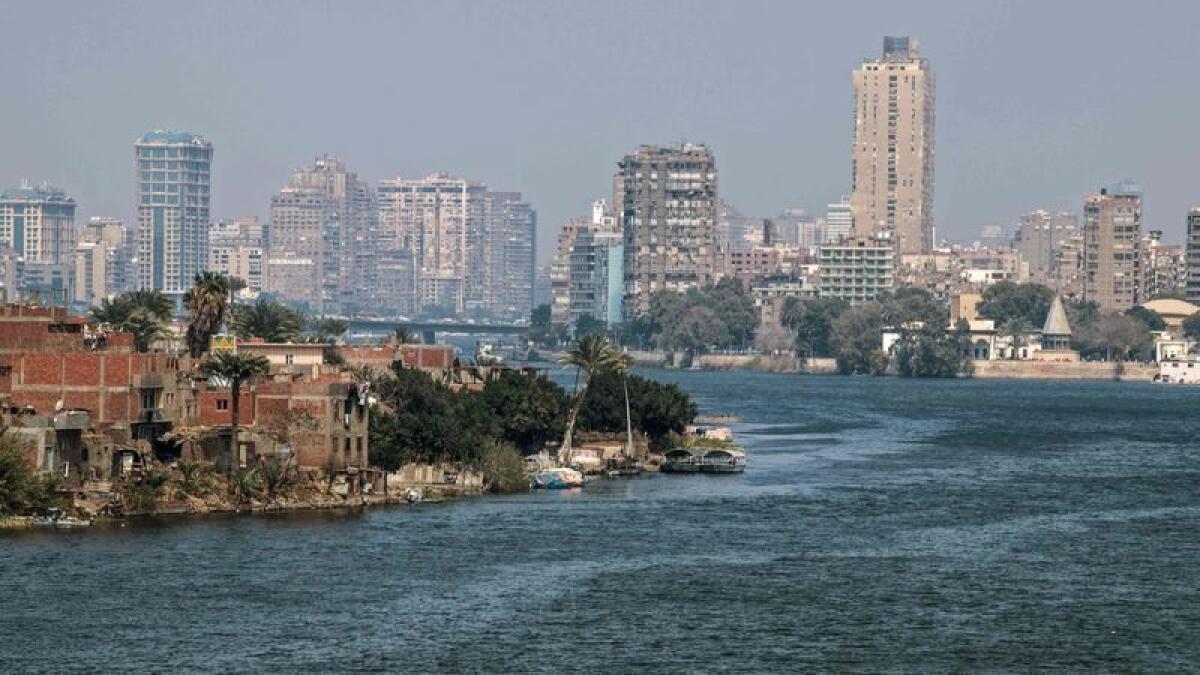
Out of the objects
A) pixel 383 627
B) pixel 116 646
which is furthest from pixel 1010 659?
pixel 116 646

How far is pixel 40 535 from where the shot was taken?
84812 mm

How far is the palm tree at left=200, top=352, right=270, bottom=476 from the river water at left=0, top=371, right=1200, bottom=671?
15.1 ft

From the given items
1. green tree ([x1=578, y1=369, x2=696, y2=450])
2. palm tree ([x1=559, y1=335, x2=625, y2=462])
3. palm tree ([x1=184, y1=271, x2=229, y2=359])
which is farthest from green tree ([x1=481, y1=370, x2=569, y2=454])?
palm tree ([x1=184, y1=271, x2=229, y2=359])

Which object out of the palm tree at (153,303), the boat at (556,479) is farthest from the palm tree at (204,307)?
the boat at (556,479)

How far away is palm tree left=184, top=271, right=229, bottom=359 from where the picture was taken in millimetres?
113062

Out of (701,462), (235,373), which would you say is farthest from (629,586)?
(701,462)

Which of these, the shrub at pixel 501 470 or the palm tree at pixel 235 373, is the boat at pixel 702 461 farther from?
the palm tree at pixel 235 373

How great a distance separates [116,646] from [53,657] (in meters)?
2.23

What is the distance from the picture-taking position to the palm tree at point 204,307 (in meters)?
113

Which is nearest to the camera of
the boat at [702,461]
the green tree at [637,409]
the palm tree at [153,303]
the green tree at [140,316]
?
the green tree at [140,316]

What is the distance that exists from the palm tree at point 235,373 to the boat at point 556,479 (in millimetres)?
17291

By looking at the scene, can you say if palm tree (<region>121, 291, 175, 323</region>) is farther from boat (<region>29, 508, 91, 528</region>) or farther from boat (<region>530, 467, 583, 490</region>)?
boat (<region>29, 508, 91, 528</region>)

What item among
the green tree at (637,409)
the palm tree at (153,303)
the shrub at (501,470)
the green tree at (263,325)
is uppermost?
the palm tree at (153,303)

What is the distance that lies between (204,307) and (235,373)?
57.4 ft
